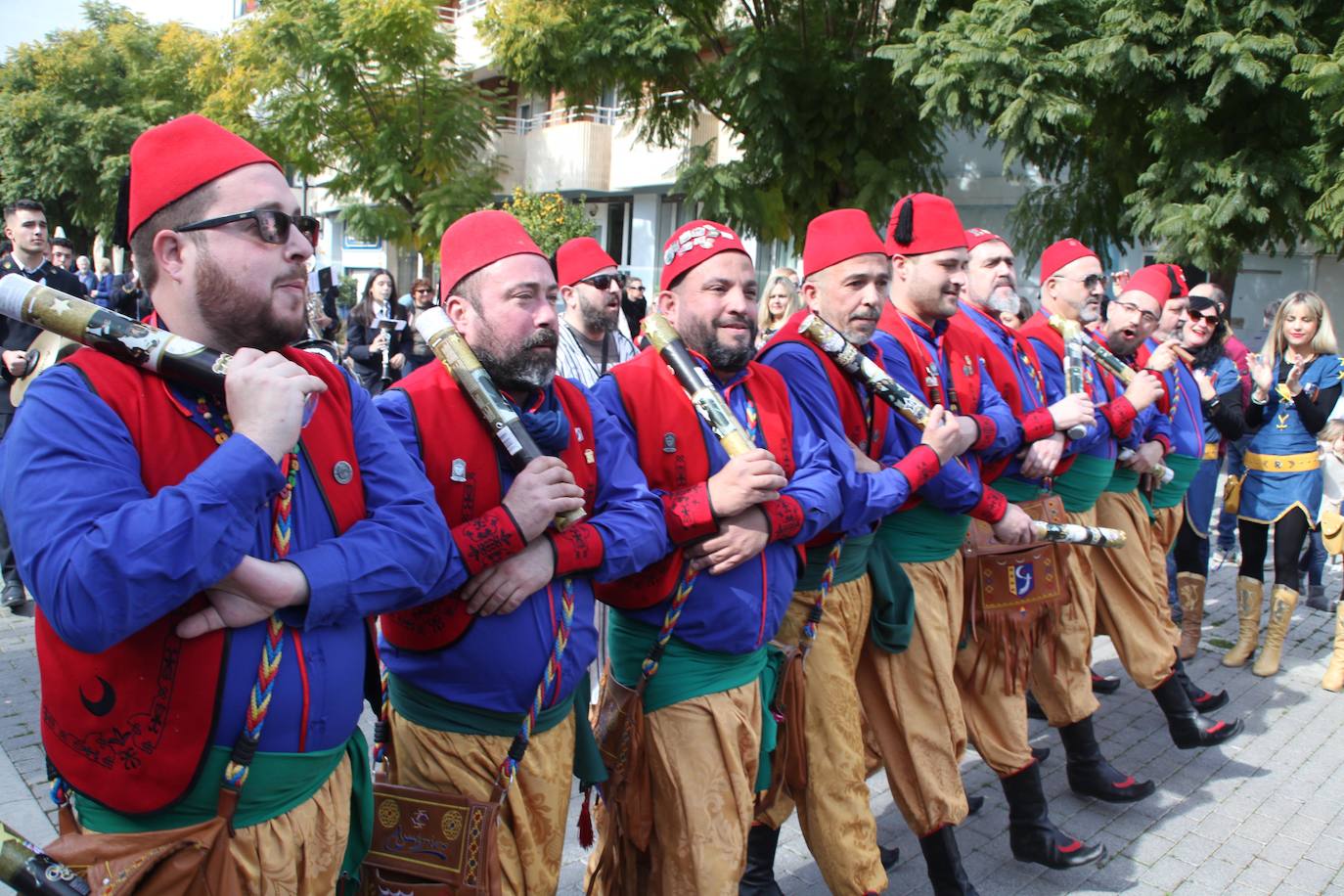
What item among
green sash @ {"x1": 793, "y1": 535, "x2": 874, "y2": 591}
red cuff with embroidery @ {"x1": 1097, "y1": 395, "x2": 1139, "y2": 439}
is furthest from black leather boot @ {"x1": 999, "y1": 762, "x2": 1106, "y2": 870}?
red cuff with embroidery @ {"x1": 1097, "y1": 395, "x2": 1139, "y2": 439}

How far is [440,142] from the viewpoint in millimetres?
21953

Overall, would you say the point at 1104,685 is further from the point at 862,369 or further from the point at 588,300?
the point at 588,300

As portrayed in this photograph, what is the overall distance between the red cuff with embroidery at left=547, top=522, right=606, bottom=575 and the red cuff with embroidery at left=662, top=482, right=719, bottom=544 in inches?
14.2

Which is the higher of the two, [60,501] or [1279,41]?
[1279,41]

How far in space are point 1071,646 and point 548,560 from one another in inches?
120

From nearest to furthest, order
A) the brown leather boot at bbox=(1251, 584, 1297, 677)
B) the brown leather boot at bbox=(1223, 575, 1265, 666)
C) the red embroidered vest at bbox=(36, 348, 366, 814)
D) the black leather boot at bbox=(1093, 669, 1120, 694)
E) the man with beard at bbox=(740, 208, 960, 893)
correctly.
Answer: the red embroidered vest at bbox=(36, 348, 366, 814) < the man with beard at bbox=(740, 208, 960, 893) < the black leather boot at bbox=(1093, 669, 1120, 694) < the brown leather boot at bbox=(1251, 584, 1297, 677) < the brown leather boot at bbox=(1223, 575, 1265, 666)

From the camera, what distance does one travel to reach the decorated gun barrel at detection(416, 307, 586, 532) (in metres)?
2.64

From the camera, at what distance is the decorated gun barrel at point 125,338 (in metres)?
1.96

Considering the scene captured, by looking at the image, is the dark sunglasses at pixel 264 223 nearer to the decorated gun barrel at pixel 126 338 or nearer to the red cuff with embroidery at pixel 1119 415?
the decorated gun barrel at pixel 126 338

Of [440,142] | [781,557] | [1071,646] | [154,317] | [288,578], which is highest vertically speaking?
[440,142]

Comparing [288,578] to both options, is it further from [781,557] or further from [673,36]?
[673,36]

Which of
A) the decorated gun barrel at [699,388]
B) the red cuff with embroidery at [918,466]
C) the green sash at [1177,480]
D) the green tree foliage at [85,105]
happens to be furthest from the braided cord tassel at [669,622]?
the green tree foliage at [85,105]

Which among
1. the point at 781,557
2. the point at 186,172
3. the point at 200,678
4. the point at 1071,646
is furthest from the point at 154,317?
the point at 1071,646

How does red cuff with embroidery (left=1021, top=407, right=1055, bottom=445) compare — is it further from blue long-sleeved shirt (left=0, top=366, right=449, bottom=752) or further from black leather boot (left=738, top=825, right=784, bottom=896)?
blue long-sleeved shirt (left=0, top=366, right=449, bottom=752)
